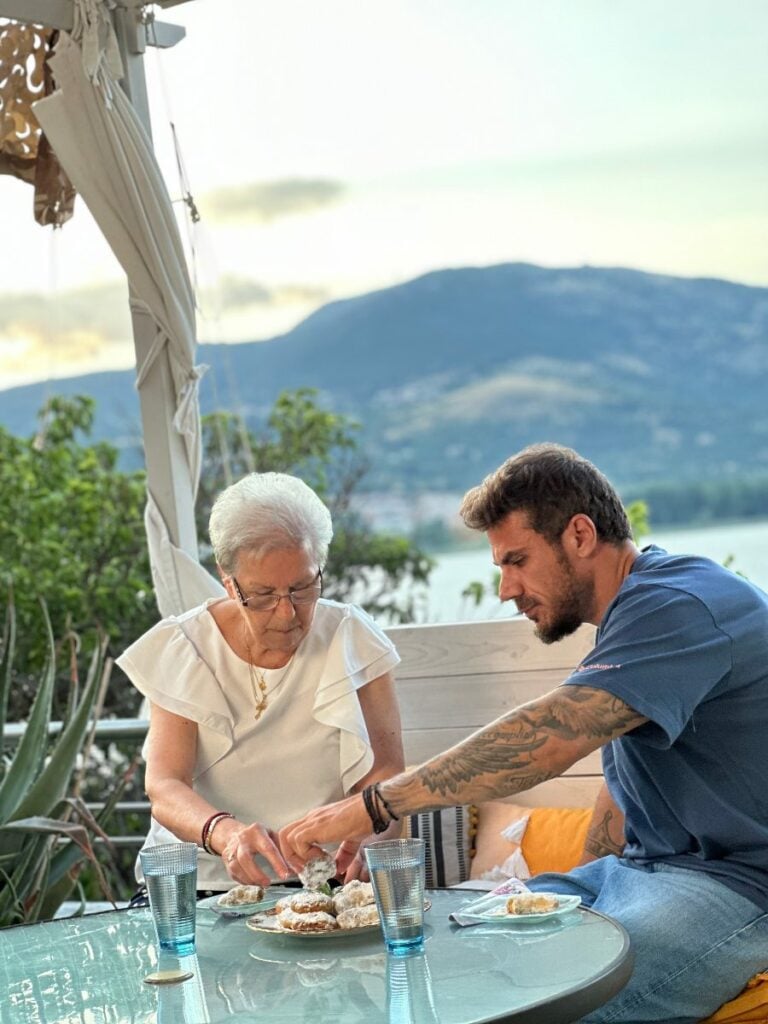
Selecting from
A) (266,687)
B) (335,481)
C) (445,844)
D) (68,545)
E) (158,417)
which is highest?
(158,417)

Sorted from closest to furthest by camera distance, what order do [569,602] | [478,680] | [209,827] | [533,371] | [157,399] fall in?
1. [569,602]
2. [209,827]
3. [478,680]
4. [157,399]
5. [533,371]

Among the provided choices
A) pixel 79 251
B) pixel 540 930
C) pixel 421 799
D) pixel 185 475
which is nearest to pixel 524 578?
pixel 421 799

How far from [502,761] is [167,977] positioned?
0.56 m

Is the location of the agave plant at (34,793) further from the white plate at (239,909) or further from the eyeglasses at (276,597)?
the white plate at (239,909)

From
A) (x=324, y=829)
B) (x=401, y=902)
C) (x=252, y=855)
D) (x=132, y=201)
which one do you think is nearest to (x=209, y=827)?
(x=252, y=855)

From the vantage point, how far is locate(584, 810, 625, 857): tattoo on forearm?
240 cm

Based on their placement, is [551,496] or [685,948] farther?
[551,496]

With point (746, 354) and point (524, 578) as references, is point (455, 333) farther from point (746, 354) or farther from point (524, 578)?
point (524, 578)

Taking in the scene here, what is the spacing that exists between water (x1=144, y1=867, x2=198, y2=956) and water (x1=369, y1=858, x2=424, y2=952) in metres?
0.26

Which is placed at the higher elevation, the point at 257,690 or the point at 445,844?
the point at 257,690

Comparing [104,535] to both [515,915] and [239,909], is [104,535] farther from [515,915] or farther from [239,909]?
[515,915]

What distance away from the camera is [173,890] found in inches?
68.4

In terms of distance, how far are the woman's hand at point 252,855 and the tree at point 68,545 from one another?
4.54 metres

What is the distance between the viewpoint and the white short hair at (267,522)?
97.9 inches
